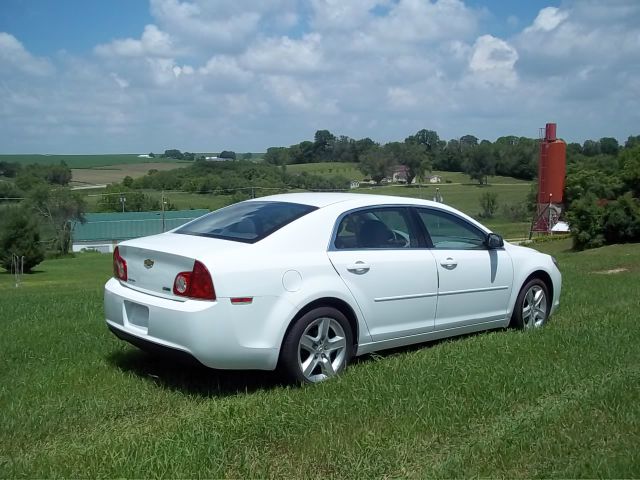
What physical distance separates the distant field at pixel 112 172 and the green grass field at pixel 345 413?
79.2 meters

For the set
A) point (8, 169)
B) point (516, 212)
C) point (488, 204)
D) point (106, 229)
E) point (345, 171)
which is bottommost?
point (106, 229)

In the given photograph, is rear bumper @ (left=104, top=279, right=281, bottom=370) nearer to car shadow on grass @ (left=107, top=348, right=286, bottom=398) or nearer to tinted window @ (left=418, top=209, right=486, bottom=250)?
car shadow on grass @ (left=107, top=348, right=286, bottom=398)

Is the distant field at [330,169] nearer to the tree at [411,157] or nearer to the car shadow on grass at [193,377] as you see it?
the tree at [411,157]

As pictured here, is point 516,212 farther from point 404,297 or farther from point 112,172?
point 404,297

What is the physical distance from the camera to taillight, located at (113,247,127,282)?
18.8 feet

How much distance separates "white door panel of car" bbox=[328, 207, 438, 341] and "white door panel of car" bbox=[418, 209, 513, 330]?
165 millimetres

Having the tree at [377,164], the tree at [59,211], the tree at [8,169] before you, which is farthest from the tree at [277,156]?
the tree at [8,169]

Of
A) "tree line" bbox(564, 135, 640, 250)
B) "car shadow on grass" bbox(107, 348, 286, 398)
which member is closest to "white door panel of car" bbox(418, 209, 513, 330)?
"car shadow on grass" bbox(107, 348, 286, 398)

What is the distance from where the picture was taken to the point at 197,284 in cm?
500

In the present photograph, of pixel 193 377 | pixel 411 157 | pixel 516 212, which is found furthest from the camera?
pixel 516 212

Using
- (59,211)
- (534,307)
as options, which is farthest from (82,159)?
(534,307)

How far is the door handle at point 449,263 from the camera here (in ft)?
20.8

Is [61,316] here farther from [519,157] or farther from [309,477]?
[519,157]

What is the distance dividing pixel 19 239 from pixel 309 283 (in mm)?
57191
